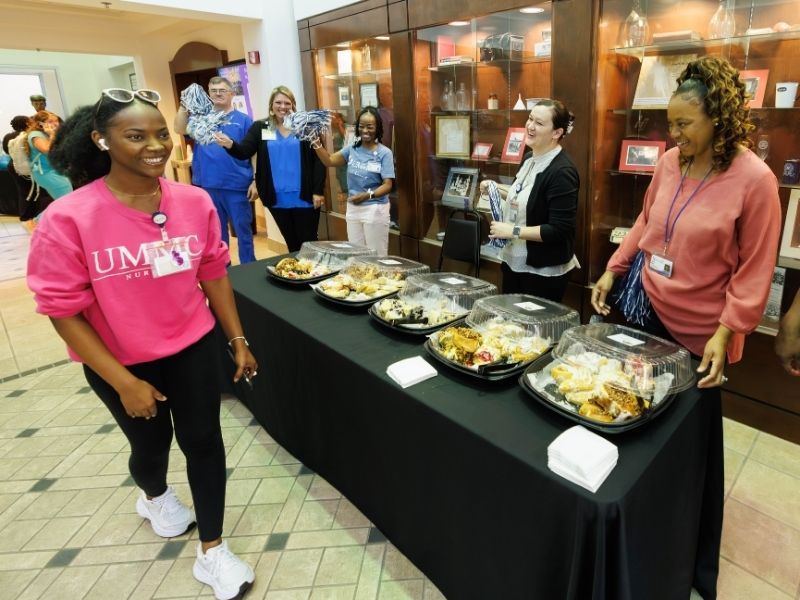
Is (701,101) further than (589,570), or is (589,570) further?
(701,101)

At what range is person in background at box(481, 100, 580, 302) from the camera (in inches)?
85.4

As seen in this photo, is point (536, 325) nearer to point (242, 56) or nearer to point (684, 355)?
point (684, 355)

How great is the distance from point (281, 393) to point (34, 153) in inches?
184

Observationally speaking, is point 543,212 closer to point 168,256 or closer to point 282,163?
point 168,256

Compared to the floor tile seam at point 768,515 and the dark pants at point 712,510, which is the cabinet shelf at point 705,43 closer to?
the dark pants at point 712,510

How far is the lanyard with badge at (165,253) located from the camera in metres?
1.37

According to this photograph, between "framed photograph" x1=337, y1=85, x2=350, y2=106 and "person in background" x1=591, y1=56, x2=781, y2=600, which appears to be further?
"framed photograph" x1=337, y1=85, x2=350, y2=106

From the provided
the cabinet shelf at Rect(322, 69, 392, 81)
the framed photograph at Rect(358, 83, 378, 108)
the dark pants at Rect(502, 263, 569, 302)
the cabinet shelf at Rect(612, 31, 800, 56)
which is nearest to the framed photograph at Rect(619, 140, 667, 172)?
the cabinet shelf at Rect(612, 31, 800, 56)

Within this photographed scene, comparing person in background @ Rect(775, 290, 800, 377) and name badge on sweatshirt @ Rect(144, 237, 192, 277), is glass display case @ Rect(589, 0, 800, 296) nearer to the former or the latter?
person in background @ Rect(775, 290, 800, 377)

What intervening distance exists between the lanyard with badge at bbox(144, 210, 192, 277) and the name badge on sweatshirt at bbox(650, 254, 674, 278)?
1381 millimetres

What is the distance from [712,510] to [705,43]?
2140 mm

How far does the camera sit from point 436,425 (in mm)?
1313

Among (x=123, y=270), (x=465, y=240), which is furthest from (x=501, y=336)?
(x=465, y=240)

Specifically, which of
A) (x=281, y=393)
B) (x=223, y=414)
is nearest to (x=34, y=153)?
(x=223, y=414)
